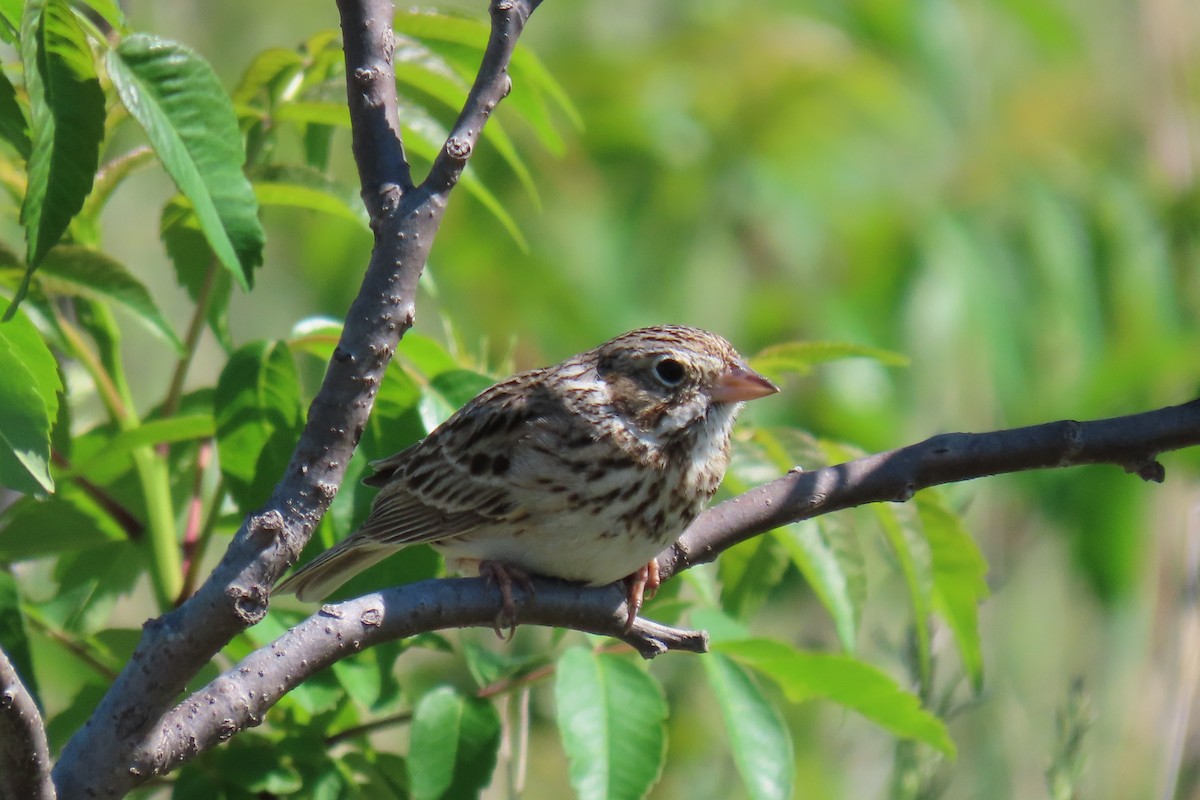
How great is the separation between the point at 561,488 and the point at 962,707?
142 cm

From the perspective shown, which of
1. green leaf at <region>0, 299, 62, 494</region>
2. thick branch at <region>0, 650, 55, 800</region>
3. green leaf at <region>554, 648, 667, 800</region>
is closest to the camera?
thick branch at <region>0, 650, 55, 800</region>

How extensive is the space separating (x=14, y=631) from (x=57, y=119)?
90 cm

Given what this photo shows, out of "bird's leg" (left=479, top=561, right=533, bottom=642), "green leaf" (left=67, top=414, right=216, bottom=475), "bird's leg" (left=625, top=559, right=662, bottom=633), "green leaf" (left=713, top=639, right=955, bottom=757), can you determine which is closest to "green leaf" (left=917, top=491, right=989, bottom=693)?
"green leaf" (left=713, top=639, right=955, bottom=757)

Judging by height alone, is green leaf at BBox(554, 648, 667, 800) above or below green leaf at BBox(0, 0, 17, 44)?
below

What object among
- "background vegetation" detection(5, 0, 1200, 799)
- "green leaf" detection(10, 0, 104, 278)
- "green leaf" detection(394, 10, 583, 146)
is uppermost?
"background vegetation" detection(5, 0, 1200, 799)

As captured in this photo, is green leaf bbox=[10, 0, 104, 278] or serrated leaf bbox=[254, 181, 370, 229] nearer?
green leaf bbox=[10, 0, 104, 278]

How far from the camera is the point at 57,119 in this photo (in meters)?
→ 1.80

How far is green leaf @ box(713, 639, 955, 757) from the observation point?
8.34 feet

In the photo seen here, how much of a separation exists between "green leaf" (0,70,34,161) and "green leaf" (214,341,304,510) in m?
0.61

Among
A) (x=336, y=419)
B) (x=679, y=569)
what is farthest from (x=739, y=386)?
(x=336, y=419)

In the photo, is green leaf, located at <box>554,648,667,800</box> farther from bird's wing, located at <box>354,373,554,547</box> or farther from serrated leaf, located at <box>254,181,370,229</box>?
serrated leaf, located at <box>254,181,370,229</box>

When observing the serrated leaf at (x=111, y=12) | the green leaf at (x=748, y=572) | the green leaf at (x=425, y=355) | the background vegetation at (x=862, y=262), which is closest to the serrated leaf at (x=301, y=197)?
the green leaf at (x=425, y=355)

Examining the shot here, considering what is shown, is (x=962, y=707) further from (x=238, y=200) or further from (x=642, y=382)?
(x=238, y=200)

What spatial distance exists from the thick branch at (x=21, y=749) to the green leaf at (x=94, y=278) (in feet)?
2.97
